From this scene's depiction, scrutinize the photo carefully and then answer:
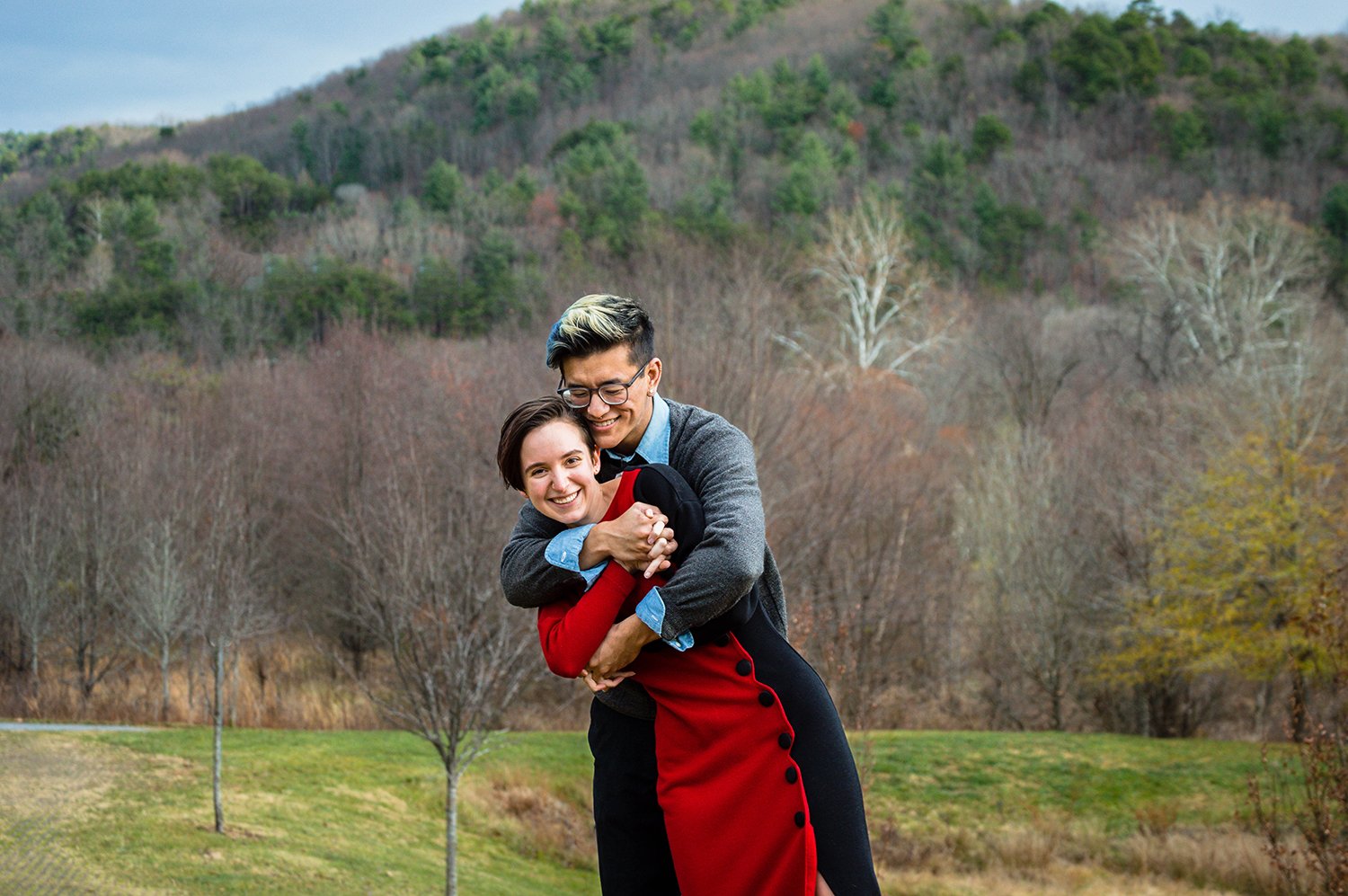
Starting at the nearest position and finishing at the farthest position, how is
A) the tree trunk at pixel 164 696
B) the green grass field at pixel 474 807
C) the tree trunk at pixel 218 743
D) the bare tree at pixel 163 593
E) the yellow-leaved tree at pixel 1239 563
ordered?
1. the green grass field at pixel 474 807
2. the tree trunk at pixel 218 743
3. the bare tree at pixel 163 593
4. the tree trunk at pixel 164 696
5. the yellow-leaved tree at pixel 1239 563

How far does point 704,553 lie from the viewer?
8.27 ft

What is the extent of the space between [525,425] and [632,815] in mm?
942

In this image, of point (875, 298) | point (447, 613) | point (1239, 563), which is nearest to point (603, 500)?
point (447, 613)

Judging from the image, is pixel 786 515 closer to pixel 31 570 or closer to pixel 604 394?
pixel 31 570

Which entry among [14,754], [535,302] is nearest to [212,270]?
[535,302]

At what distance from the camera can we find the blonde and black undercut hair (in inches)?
107

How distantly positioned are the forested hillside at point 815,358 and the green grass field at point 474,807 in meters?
1.65

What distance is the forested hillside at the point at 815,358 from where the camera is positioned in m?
19.1

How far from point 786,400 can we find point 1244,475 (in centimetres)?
761

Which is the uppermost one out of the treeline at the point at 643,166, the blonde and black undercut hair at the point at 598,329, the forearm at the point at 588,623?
the treeline at the point at 643,166

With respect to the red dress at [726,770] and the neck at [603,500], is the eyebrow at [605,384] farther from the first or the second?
the red dress at [726,770]

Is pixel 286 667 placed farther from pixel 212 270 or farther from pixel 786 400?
pixel 212 270

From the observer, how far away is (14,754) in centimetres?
1262

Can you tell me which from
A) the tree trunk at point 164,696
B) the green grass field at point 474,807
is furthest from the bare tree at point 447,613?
the tree trunk at point 164,696
